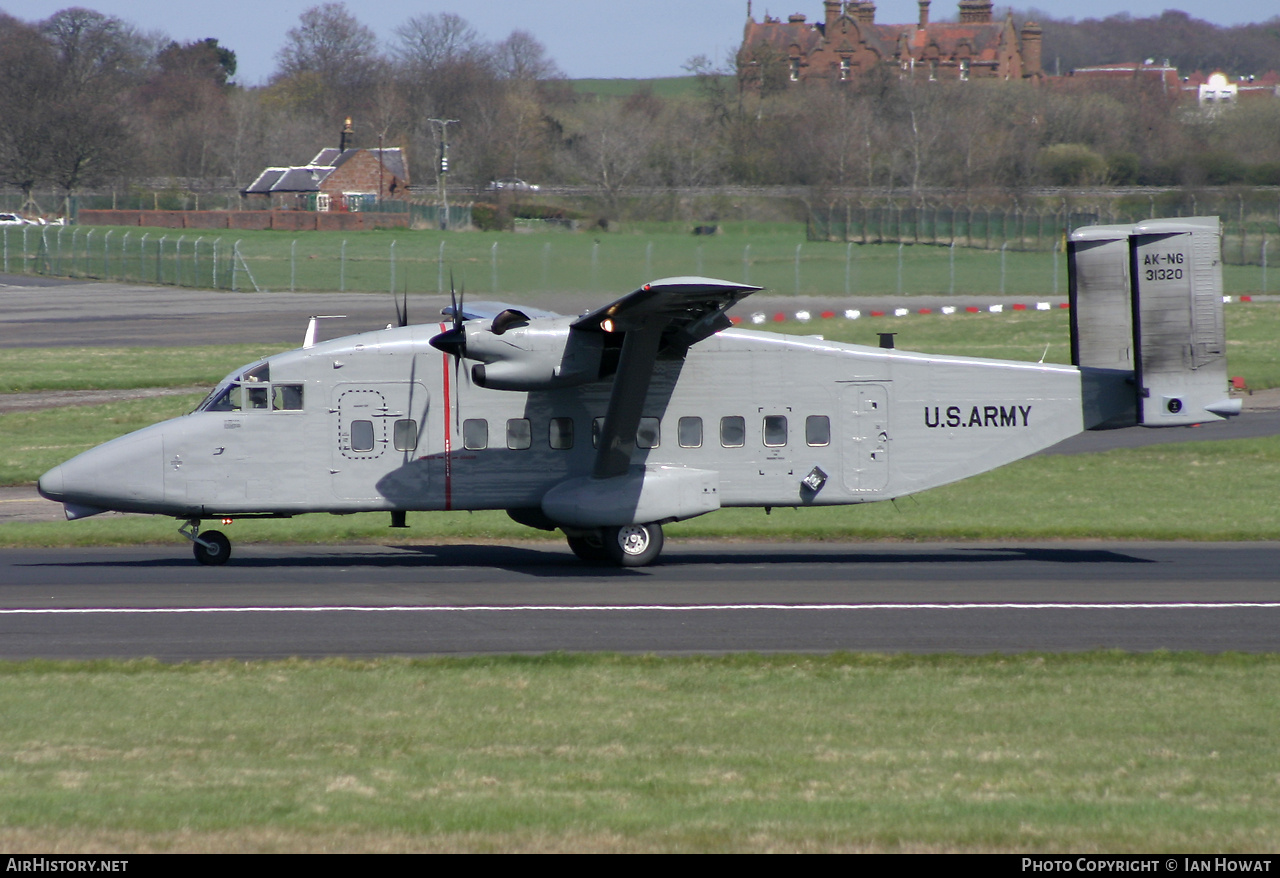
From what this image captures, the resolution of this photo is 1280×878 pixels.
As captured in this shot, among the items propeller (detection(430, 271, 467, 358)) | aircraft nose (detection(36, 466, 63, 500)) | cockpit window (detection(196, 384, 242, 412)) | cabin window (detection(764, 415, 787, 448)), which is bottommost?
aircraft nose (detection(36, 466, 63, 500))

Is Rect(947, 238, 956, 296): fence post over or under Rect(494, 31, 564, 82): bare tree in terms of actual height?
under

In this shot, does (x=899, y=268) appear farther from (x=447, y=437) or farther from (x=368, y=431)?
(x=368, y=431)

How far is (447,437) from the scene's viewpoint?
18.3 m

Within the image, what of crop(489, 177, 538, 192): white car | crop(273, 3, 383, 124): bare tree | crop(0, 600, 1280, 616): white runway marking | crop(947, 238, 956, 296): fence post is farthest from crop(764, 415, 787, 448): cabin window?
crop(273, 3, 383, 124): bare tree

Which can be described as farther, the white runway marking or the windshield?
the windshield

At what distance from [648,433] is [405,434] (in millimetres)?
3508

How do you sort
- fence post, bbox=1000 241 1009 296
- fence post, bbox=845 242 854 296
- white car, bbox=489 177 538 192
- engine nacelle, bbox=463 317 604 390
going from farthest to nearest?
fence post, bbox=1000 241 1009 296 < fence post, bbox=845 242 854 296 < white car, bbox=489 177 538 192 < engine nacelle, bbox=463 317 604 390

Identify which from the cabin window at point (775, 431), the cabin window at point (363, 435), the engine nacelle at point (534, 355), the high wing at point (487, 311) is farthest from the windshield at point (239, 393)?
the cabin window at point (775, 431)

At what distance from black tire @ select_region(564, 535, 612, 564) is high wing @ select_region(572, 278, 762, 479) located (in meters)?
1.25

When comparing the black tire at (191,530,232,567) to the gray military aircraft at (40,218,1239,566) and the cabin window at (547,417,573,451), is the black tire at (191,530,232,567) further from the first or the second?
the cabin window at (547,417,573,451)

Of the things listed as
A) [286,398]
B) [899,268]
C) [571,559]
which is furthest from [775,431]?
[899,268]

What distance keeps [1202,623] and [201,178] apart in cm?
11332

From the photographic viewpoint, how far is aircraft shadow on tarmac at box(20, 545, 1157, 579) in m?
18.6

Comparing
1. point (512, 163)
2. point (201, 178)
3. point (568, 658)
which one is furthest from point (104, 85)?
point (568, 658)
